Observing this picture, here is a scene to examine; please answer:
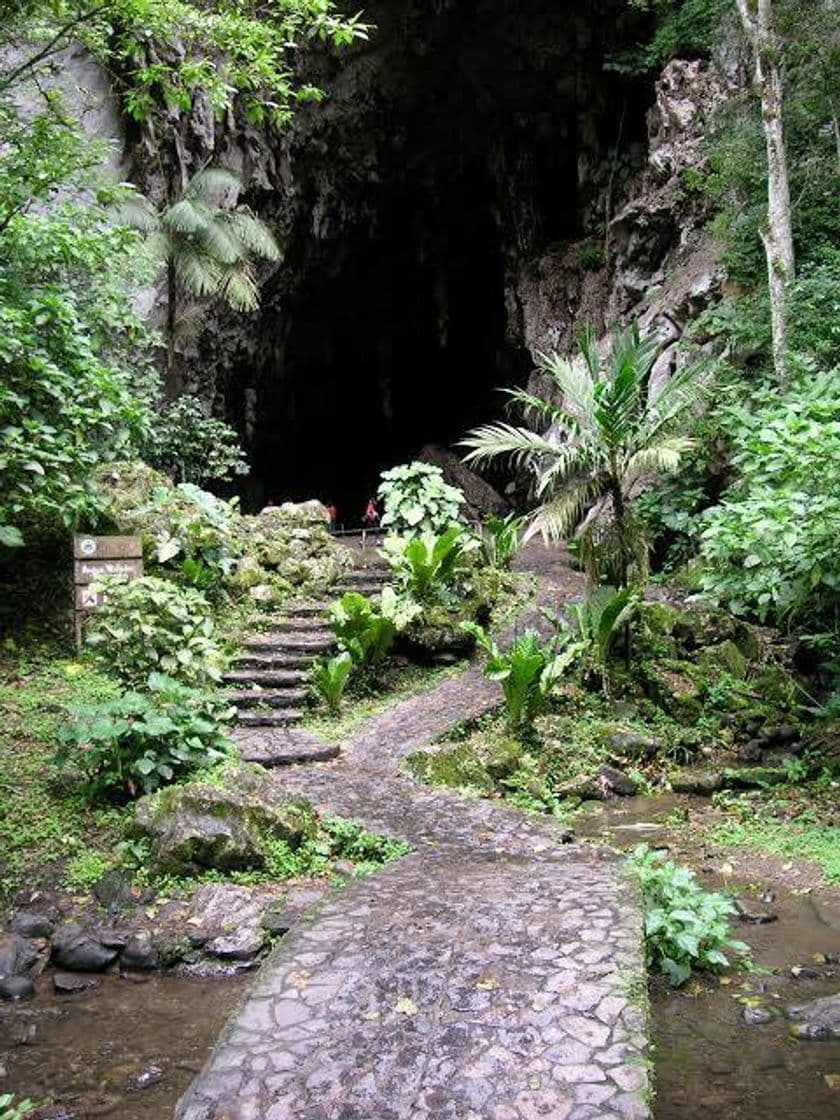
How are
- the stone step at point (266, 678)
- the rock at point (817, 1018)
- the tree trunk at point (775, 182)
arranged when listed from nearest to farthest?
the rock at point (817, 1018), the stone step at point (266, 678), the tree trunk at point (775, 182)

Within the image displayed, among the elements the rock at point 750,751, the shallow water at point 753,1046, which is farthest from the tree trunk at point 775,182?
the shallow water at point 753,1046

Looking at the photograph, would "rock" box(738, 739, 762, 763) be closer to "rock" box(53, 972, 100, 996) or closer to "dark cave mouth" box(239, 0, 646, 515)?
"rock" box(53, 972, 100, 996)

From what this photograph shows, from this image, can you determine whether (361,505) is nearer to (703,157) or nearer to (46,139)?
(703,157)

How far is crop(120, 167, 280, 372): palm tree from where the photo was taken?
40.9 feet

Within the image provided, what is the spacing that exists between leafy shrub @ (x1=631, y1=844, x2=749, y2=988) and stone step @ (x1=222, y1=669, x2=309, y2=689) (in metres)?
4.62

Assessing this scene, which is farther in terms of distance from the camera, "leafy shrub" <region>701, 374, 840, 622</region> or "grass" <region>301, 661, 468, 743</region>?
"grass" <region>301, 661, 468, 743</region>

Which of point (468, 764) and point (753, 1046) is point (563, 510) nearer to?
point (468, 764)

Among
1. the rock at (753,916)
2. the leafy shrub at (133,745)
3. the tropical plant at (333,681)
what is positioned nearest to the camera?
the rock at (753,916)

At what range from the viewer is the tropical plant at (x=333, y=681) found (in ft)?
25.2

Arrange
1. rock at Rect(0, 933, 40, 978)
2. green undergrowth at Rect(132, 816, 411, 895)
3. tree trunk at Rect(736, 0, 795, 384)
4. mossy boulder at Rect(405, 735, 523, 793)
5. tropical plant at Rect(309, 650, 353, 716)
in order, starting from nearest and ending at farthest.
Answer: rock at Rect(0, 933, 40, 978)
green undergrowth at Rect(132, 816, 411, 895)
mossy boulder at Rect(405, 735, 523, 793)
tropical plant at Rect(309, 650, 353, 716)
tree trunk at Rect(736, 0, 795, 384)

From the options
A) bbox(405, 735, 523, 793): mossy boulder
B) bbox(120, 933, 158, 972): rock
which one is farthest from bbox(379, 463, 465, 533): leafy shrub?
bbox(120, 933, 158, 972): rock

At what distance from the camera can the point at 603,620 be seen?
7570mm

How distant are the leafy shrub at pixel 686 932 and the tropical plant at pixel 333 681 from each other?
13.4ft

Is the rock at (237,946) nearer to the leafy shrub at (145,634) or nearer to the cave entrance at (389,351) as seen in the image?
the leafy shrub at (145,634)
